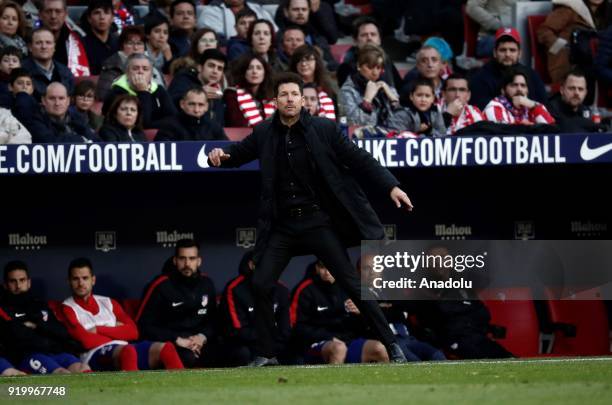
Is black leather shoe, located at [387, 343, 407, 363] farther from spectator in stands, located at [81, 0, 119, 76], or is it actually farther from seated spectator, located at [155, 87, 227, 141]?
spectator in stands, located at [81, 0, 119, 76]

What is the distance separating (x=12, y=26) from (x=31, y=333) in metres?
3.08

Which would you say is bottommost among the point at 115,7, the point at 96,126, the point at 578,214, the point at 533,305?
the point at 533,305

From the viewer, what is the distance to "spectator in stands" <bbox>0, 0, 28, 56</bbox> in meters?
11.4

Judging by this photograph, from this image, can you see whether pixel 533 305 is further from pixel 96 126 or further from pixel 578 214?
pixel 96 126

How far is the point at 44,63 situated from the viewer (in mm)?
11211

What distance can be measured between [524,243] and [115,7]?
4447 millimetres

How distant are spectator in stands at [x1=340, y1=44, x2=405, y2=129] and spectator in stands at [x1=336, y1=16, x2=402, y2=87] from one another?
362mm

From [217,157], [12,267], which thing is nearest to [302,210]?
[217,157]

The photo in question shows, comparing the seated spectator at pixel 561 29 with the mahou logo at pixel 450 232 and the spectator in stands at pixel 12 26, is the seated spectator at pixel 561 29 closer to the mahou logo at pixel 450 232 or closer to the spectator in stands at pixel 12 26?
the mahou logo at pixel 450 232

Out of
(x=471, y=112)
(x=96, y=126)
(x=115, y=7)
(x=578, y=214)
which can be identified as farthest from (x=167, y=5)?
(x=578, y=214)

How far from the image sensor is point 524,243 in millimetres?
11492

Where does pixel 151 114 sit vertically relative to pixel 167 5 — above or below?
below

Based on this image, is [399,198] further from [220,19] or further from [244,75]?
[220,19]

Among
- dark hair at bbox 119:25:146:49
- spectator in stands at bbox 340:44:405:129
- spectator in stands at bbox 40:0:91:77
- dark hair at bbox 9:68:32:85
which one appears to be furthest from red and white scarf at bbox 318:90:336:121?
spectator in stands at bbox 40:0:91:77
